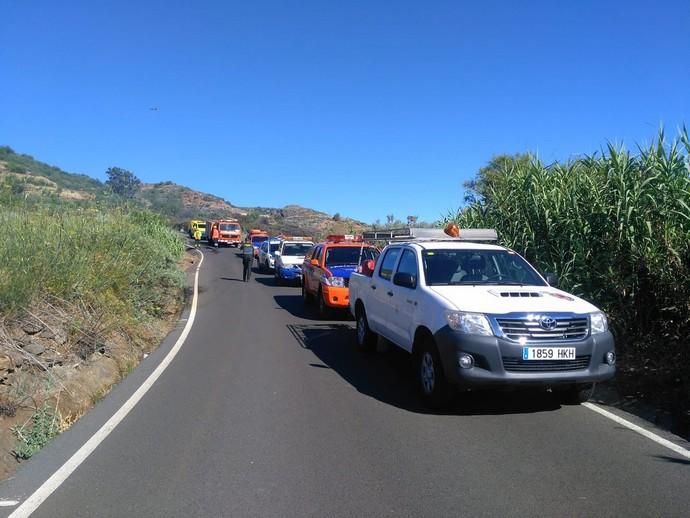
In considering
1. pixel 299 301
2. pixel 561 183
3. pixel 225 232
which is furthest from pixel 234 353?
pixel 225 232

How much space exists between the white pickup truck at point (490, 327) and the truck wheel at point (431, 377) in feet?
0.04

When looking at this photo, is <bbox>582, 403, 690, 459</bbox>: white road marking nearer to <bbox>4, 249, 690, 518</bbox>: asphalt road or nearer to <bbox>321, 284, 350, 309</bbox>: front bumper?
<bbox>4, 249, 690, 518</bbox>: asphalt road

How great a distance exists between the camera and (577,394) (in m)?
7.08

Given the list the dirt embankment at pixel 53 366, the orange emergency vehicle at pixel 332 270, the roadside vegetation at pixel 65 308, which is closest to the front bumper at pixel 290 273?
the orange emergency vehicle at pixel 332 270

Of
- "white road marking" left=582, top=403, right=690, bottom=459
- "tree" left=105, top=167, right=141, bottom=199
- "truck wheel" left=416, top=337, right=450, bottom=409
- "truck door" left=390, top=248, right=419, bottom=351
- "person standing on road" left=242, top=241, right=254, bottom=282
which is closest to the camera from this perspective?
"white road marking" left=582, top=403, right=690, bottom=459

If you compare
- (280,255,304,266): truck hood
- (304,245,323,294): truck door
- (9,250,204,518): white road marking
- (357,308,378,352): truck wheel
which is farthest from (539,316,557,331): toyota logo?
(280,255,304,266): truck hood

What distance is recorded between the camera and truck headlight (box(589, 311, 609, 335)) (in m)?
6.59

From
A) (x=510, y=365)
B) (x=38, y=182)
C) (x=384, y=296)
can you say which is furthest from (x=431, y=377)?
(x=38, y=182)

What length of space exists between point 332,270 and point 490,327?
848cm

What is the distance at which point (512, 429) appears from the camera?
614 cm

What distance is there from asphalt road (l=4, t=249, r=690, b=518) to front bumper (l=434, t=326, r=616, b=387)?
44cm

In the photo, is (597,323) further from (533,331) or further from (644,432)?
(644,432)

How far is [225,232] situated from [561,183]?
Result: 4314cm

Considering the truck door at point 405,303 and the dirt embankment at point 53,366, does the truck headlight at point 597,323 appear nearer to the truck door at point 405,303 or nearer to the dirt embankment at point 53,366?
the truck door at point 405,303
